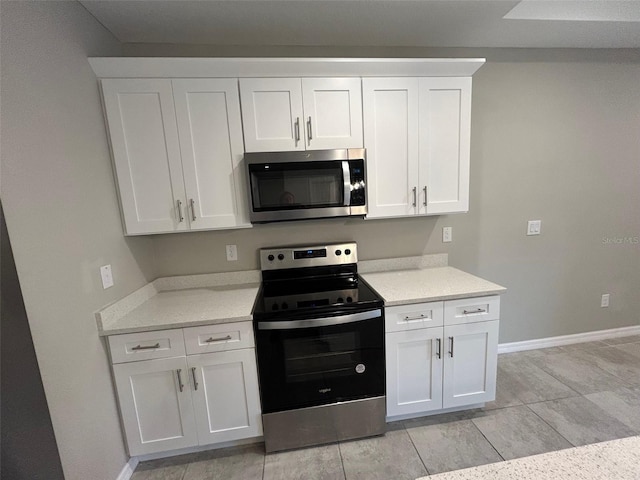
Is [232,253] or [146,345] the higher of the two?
[232,253]

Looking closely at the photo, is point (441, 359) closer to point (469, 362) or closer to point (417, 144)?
point (469, 362)

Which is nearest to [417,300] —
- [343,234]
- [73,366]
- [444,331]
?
[444,331]

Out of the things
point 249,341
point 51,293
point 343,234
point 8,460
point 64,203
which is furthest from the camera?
point 343,234

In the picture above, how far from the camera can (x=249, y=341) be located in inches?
62.6

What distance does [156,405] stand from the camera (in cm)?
159

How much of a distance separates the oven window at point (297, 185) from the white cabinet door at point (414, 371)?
97 centimetres

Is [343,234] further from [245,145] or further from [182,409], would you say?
[182,409]

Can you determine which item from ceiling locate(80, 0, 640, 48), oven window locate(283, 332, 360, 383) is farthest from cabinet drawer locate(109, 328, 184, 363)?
ceiling locate(80, 0, 640, 48)

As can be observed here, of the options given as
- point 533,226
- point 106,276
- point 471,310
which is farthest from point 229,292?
point 533,226

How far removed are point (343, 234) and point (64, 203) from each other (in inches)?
65.6

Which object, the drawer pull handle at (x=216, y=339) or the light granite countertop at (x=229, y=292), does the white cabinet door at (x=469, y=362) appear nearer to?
the light granite countertop at (x=229, y=292)

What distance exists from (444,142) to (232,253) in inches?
68.1

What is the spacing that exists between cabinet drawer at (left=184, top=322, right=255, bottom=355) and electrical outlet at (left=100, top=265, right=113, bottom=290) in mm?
507

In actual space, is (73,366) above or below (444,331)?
above
